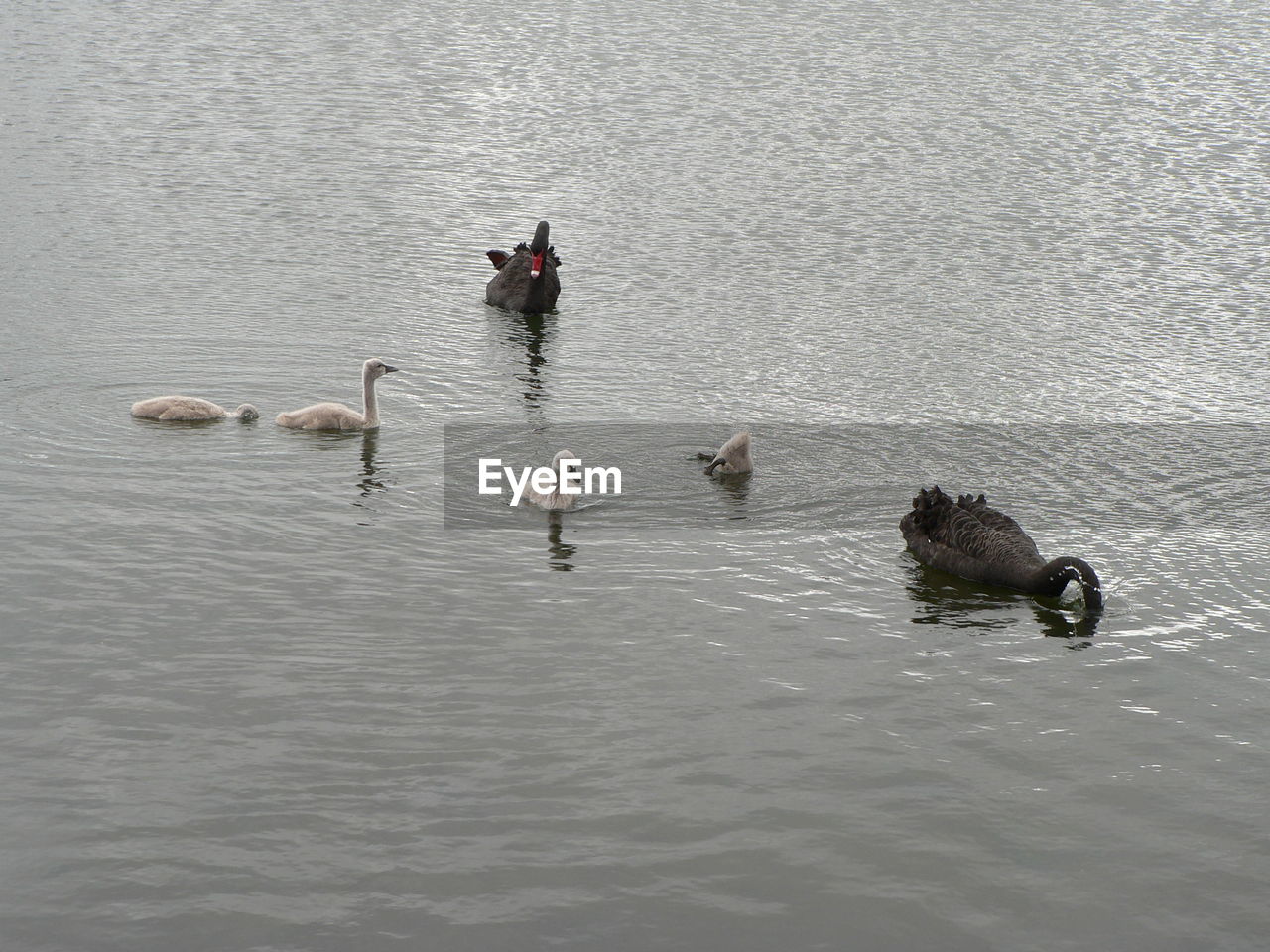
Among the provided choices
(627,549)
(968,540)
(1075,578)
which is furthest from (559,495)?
(1075,578)

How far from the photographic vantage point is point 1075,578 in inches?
471

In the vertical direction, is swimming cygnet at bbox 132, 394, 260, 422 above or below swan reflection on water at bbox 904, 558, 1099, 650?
above

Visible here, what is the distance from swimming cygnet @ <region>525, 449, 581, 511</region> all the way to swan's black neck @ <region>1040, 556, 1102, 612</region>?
4.14m

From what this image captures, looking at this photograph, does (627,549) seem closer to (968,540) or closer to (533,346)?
(968,540)

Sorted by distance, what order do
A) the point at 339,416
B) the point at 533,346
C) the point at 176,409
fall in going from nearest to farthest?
the point at 176,409 → the point at 339,416 → the point at 533,346

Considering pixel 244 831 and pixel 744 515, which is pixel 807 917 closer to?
pixel 244 831

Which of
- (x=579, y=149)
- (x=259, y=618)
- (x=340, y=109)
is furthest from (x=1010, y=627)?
(x=340, y=109)

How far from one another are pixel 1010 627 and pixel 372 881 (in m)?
5.82

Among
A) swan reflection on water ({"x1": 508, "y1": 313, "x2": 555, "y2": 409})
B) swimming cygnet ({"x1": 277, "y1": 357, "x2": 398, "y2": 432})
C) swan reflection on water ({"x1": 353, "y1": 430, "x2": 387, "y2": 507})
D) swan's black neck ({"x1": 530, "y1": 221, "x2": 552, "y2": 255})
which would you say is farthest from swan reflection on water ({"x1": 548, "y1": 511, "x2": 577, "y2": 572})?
swan's black neck ({"x1": 530, "y1": 221, "x2": 552, "y2": 255})

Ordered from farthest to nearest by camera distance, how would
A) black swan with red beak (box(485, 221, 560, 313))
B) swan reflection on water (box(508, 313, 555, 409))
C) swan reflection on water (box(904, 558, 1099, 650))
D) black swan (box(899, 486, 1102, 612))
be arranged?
black swan with red beak (box(485, 221, 560, 313)) → swan reflection on water (box(508, 313, 555, 409)) → black swan (box(899, 486, 1102, 612)) → swan reflection on water (box(904, 558, 1099, 650))

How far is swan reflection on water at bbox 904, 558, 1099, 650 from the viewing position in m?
11.8

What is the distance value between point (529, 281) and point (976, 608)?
10.5m

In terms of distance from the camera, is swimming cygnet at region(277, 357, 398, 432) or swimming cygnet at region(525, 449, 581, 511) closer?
swimming cygnet at region(525, 449, 581, 511)

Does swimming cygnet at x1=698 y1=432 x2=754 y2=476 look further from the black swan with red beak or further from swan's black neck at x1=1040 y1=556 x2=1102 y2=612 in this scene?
the black swan with red beak
